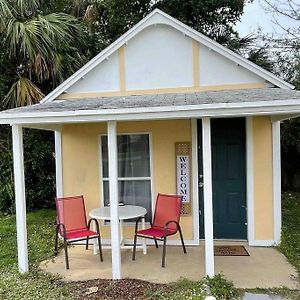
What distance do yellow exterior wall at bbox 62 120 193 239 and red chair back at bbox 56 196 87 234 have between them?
718 mm

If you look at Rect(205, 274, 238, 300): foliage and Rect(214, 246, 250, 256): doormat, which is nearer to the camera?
Rect(205, 274, 238, 300): foliage

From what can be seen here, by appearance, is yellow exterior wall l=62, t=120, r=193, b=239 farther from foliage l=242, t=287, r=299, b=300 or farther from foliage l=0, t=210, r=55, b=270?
foliage l=242, t=287, r=299, b=300

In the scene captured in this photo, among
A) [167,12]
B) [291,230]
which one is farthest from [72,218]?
[167,12]

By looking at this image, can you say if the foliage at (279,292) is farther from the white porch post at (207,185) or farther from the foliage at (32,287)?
the foliage at (32,287)

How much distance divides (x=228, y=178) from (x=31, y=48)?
5.56 metres

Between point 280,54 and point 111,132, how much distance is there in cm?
977

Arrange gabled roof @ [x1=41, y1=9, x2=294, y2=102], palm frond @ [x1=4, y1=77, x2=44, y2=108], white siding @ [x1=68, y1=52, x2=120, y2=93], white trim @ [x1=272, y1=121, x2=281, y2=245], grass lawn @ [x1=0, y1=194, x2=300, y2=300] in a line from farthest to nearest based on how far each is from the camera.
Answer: palm frond @ [x1=4, y1=77, x2=44, y2=108] → white siding @ [x1=68, y1=52, x2=120, y2=93] → gabled roof @ [x1=41, y1=9, x2=294, y2=102] → white trim @ [x1=272, y1=121, x2=281, y2=245] → grass lawn @ [x1=0, y1=194, x2=300, y2=300]

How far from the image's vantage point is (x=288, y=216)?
30.5ft

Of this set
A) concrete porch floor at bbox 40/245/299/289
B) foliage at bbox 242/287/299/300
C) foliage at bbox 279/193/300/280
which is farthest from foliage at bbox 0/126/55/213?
foliage at bbox 242/287/299/300

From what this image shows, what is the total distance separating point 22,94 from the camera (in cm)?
868

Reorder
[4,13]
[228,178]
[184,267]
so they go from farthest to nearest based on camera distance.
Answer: [4,13], [228,178], [184,267]

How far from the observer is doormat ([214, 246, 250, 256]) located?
6262 millimetres

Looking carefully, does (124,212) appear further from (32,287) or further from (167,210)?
(32,287)

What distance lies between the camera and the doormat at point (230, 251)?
626cm
